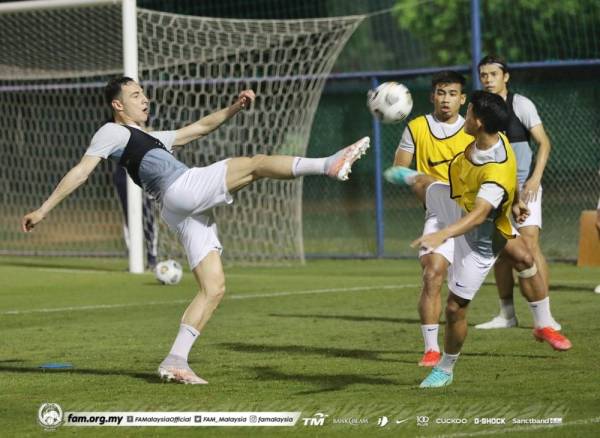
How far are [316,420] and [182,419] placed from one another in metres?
0.75

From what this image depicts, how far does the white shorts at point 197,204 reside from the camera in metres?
9.02

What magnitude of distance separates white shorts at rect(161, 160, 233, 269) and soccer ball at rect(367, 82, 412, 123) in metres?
1.39

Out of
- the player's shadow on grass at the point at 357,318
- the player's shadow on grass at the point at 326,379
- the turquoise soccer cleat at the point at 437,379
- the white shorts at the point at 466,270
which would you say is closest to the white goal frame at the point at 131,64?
the player's shadow on grass at the point at 357,318

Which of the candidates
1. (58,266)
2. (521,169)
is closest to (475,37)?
(58,266)

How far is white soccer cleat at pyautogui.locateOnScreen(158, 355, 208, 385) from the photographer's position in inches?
356

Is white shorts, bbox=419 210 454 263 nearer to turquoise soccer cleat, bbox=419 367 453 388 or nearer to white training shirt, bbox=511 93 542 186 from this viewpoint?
turquoise soccer cleat, bbox=419 367 453 388

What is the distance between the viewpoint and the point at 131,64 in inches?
680

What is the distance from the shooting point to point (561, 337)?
32.9 feet

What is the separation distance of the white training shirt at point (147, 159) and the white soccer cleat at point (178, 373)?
114 centimetres

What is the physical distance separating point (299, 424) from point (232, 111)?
3058 millimetres

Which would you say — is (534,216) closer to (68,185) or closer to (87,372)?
(87,372)

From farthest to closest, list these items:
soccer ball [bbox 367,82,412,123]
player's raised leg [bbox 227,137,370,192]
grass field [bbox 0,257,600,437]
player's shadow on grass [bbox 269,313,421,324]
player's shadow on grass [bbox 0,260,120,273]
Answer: player's shadow on grass [bbox 0,260,120,273]
player's shadow on grass [bbox 269,313,421,324]
soccer ball [bbox 367,82,412,123]
player's raised leg [bbox 227,137,370,192]
grass field [bbox 0,257,600,437]

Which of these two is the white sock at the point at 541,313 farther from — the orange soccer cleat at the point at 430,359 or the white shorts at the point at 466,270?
the white shorts at the point at 466,270

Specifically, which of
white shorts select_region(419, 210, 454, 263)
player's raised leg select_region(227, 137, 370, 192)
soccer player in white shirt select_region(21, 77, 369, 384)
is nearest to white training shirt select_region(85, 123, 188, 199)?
soccer player in white shirt select_region(21, 77, 369, 384)
